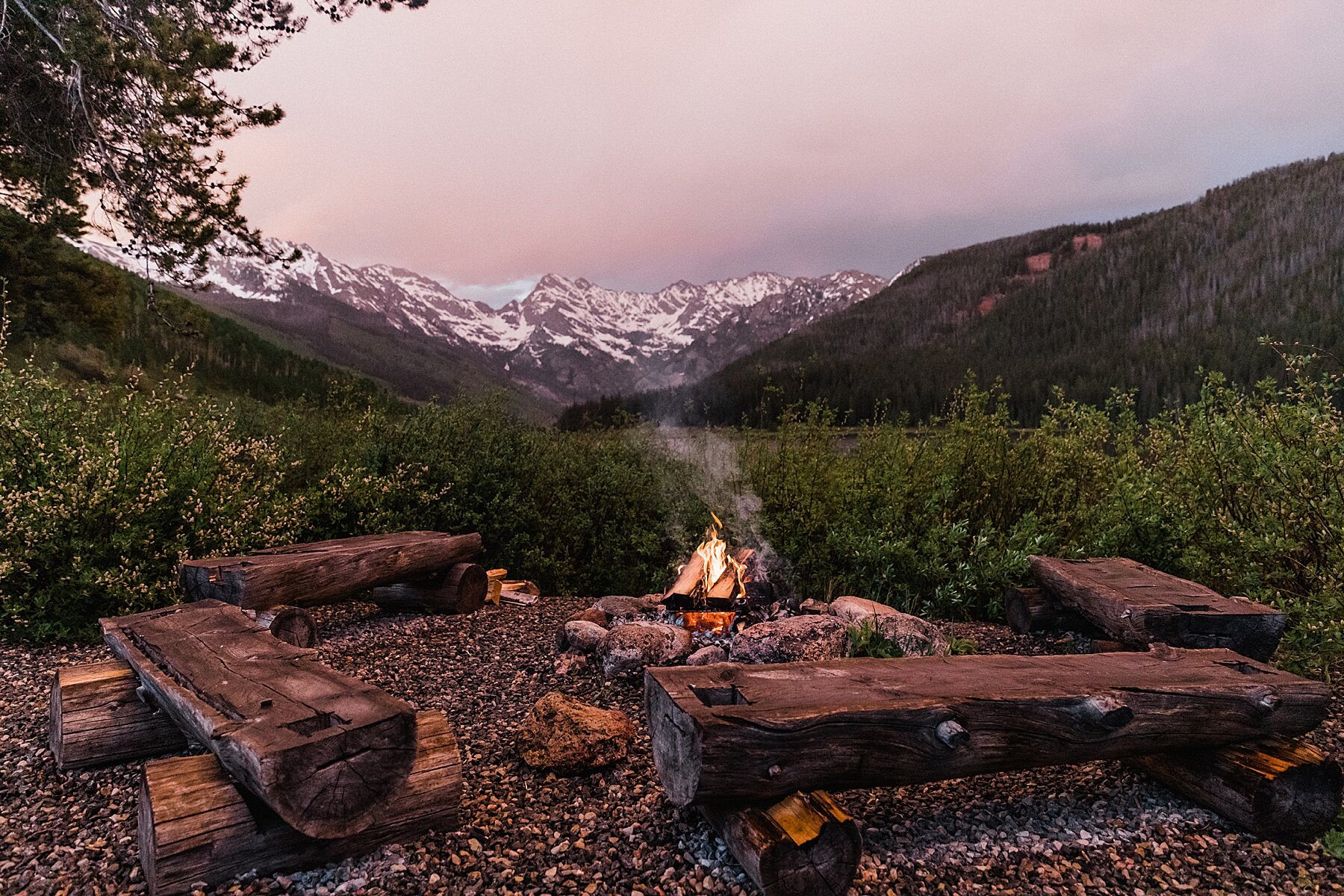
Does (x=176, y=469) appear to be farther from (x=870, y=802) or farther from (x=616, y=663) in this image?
(x=870, y=802)

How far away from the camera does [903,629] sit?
195 inches

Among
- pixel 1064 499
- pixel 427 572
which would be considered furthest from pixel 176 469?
pixel 1064 499

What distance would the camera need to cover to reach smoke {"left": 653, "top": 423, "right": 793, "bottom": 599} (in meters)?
7.98

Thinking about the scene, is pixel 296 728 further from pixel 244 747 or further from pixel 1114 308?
pixel 1114 308

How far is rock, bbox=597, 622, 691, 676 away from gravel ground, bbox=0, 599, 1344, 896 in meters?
0.95

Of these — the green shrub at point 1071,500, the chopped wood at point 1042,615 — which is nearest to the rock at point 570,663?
the green shrub at point 1071,500

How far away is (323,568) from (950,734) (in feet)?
16.1

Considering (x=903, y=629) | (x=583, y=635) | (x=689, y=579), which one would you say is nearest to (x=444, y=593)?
(x=583, y=635)

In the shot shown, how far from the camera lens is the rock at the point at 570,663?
16.6 ft

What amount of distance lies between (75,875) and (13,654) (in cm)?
353

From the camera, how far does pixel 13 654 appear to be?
523cm

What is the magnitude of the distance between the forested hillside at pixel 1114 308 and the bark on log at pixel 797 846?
125ft

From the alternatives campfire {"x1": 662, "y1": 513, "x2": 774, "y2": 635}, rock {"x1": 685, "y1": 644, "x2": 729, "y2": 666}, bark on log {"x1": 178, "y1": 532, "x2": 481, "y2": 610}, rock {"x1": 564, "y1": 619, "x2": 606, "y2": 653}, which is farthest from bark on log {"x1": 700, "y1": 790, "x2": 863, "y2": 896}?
bark on log {"x1": 178, "y1": 532, "x2": 481, "y2": 610}

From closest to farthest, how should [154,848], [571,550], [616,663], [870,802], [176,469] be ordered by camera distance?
[154,848]
[870,802]
[616,663]
[176,469]
[571,550]
